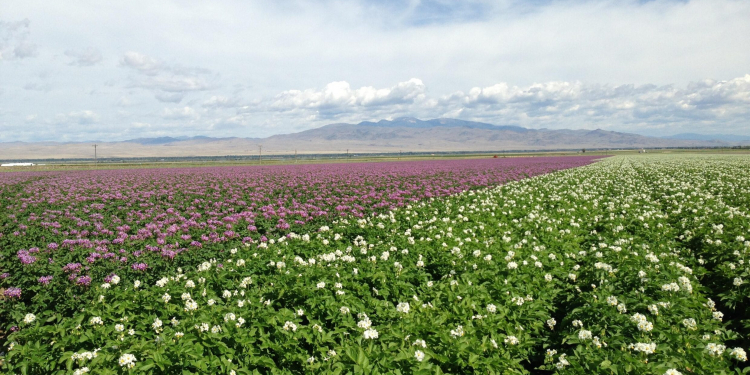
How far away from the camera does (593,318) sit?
5.60m

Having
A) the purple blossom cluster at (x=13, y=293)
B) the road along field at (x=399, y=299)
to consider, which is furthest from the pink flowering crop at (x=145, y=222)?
the purple blossom cluster at (x=13, y=293)

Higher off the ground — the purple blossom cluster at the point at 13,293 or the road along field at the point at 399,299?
the road along field at the point at 399,299

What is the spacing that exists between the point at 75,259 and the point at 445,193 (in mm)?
16768

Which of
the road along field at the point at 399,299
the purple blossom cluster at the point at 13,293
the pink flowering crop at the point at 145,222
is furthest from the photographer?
the pink flowering crop at the point at 145,222

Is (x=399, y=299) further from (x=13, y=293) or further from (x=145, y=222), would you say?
(x=145, y=222)

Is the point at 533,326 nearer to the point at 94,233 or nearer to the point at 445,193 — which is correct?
the point at 94,233

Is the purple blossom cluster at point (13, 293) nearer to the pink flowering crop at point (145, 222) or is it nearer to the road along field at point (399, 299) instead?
the road along field at point (399, 299)

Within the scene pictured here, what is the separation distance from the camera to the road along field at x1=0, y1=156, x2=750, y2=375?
4.54 meters

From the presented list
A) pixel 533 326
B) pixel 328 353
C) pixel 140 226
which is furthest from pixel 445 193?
pixel 328 353

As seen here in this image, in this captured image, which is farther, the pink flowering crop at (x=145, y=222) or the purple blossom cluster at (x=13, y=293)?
the pink flowering crop at (x=145, y=222)

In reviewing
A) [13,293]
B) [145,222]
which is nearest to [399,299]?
[13,293]

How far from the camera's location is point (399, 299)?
245 inches

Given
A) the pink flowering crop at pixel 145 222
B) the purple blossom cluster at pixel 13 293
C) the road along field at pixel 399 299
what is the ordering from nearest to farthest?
the road along field at pixel 399 299 → the purple blossom cluster at pixel 13 293 → the pink flowering crop at pixel 145 222

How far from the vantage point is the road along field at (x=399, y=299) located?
14.9 feet
